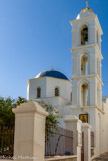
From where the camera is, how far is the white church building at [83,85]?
86.0 ft

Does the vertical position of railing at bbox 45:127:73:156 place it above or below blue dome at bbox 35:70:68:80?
below

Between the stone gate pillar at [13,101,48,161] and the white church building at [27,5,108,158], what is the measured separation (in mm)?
17591

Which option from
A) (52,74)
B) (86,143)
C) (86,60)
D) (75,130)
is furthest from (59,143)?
(52,74)

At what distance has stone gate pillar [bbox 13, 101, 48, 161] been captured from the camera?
6.75 m

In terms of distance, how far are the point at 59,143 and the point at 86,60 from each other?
20.6 meters

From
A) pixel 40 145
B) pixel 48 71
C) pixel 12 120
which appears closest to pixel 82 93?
pixel 48 71

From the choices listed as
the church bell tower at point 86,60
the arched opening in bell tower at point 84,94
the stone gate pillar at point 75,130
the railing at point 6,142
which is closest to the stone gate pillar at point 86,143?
the stone gate pillar at point 75,130

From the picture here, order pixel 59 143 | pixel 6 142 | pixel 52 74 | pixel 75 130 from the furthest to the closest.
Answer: pixel 52 74 < pixel 75 130 < pixel 59 143 < pixel 6 142

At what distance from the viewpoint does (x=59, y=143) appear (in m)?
10.4

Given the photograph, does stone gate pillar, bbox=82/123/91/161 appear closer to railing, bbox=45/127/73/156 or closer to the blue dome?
railing, bbox=45/127/73/156

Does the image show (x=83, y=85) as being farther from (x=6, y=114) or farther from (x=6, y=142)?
(x=6, y=142)

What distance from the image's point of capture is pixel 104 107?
2983 centimetres

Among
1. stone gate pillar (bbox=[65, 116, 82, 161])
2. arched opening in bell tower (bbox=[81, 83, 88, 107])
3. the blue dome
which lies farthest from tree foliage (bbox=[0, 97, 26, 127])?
the blue dome

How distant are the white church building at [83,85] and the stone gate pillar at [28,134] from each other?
57.7 ft
